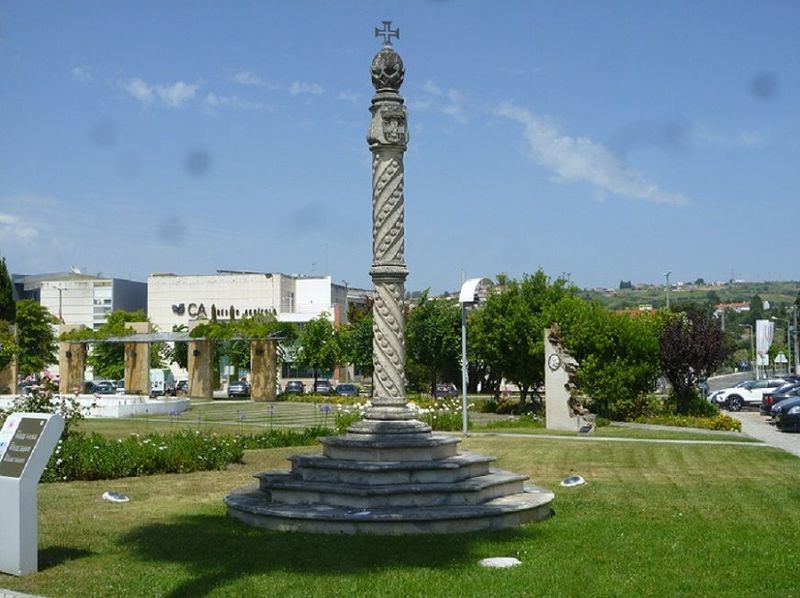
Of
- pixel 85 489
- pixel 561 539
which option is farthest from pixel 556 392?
pixel 561 539

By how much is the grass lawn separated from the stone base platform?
0.29 m

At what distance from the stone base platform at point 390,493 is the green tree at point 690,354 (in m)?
20.6

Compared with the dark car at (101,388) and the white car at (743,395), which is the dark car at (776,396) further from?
the dark car at (101,388)

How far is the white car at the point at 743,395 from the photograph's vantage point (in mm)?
44969

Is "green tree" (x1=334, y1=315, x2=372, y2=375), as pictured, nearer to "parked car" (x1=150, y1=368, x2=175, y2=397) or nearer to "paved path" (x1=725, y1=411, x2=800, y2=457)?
Result: "parked car" (x1=150, y1=368, x2=175, y2=397)

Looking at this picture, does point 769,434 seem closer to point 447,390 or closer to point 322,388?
point 447,390

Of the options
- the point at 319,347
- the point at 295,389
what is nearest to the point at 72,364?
the point at 295,389

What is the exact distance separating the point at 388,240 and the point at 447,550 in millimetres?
5112

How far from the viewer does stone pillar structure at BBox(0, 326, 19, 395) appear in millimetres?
55594

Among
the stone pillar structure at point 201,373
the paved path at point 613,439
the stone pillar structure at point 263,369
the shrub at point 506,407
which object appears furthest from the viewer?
the stone pillar structure at point 201,373

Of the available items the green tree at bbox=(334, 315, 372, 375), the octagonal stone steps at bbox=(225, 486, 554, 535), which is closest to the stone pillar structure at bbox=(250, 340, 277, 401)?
the green tree at bbox=(334, 315, 372, 375)

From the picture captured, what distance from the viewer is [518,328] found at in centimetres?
3962

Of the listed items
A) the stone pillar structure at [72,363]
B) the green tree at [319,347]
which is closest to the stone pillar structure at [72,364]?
the stone pillar structure at [72,363]

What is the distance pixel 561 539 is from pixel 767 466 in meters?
9.48
